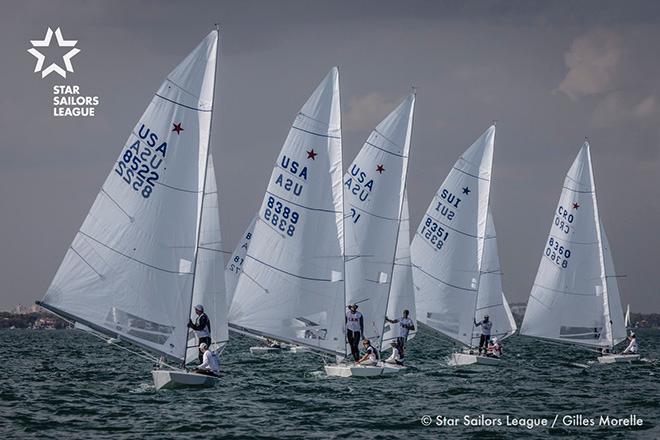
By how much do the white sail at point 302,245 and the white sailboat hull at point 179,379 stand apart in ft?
16.5

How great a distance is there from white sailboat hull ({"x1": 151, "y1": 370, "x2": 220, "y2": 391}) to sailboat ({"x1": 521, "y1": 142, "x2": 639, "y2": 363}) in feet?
91.1

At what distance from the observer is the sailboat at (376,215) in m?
37.8

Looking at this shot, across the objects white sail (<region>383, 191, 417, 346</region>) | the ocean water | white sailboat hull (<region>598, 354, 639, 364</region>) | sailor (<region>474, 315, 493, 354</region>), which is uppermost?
white sail (<region>383, 191, 417, 346</region>)

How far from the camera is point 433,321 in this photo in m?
45.7

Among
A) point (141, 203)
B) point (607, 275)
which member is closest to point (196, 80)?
point (141, 203)

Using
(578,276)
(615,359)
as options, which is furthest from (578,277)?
(615,359)

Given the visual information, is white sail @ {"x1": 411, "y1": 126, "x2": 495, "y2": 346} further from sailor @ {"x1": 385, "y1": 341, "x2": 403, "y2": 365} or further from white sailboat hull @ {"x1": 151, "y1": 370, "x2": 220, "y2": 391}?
white sailboat hull @ {"x1": 151, "y1": 370, "x2": 220, "y2": 391}

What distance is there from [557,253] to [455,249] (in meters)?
8.33

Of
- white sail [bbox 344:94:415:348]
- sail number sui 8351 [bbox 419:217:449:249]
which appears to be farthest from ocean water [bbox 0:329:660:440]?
sail number sui 8351 [bbox 419:217:449:249]

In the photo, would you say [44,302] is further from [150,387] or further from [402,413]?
[402,413]

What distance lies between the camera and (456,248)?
46312 mm

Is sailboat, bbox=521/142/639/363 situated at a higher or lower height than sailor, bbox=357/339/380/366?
higher

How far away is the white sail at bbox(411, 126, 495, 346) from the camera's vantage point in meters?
45.7

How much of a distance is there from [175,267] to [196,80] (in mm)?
4844
